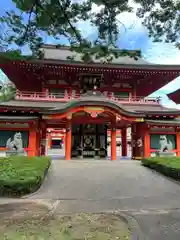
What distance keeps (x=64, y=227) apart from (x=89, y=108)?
11.7 meters

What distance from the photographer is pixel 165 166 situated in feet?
39.7

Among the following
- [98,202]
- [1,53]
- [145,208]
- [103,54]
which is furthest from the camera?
[98,202]

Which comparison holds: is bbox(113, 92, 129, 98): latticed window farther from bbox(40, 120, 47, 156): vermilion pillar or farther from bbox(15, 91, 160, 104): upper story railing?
bbox(40, 120, 47, 156): vermilion pillar

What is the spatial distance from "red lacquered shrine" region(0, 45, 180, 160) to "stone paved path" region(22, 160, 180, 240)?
3.53 metres

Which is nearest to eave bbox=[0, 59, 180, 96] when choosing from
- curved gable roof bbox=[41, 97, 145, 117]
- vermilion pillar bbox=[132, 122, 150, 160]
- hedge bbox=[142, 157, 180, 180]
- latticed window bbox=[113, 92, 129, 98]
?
latticed window bbox=[113, 92, 129, 98]

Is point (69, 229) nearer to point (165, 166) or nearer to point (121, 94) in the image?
point (165, 166)

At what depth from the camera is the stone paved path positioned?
18.5 ft

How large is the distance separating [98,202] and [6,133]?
424 inches

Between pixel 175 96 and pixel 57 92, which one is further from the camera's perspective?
pixel 57 92

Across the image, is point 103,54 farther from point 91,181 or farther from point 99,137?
point 99,137

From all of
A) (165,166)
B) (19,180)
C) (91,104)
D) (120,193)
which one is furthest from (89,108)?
(19,180)

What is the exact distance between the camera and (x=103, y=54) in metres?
5.93

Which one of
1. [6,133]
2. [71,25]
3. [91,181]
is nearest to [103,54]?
[71,25]

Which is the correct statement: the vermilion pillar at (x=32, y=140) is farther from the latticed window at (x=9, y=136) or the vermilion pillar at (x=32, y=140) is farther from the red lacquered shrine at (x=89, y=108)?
the latticed window at (x=9, y=136)
